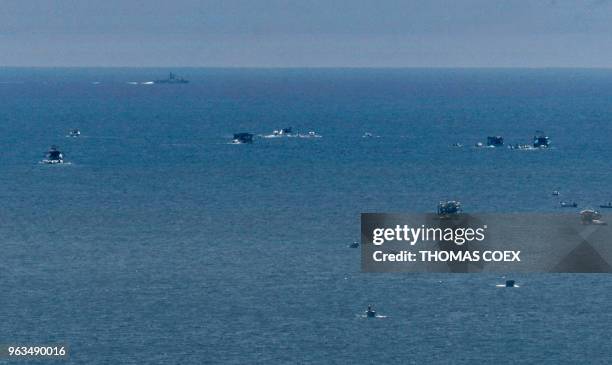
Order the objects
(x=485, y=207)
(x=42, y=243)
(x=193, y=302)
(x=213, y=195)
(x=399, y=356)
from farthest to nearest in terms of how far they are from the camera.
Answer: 1. (x=213, y=195)
2. (x=485, y=207)
3. (x=42, y=243)
4. (x=193, y=302)
5. (x=399, y=356)

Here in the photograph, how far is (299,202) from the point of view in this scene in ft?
555

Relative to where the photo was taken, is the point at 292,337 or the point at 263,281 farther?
the point at 263,281

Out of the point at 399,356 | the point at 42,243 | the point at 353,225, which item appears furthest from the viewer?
the point at 353,225

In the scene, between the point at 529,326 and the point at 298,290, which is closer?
the point at 529,326

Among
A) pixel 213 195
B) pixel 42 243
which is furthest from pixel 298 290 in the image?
pixel 213 195

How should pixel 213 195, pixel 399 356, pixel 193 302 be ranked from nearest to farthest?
pixel 399 356 < pixel 193 302 < pixel 213 195

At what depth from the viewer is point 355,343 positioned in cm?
9775

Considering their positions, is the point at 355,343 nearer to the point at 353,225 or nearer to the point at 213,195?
the point at 353,225

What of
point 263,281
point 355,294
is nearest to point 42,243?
point 263,281

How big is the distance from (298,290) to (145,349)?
20497 millimetres

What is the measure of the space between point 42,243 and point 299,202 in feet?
127

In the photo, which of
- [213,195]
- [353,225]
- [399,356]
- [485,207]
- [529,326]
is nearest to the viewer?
[399,356]

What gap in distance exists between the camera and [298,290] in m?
114

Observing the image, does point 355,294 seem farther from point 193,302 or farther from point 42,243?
point 42,243
